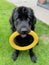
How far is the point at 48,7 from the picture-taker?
6.66 m

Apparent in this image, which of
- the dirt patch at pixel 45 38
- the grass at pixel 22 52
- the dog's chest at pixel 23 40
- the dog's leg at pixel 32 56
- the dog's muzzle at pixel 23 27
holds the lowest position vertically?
the dirt patch at pixel 45 38

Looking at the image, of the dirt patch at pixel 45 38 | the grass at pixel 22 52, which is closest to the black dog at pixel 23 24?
the grass at pixel 22 52

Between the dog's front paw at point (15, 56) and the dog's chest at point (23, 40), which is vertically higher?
the dog's chest at point (23, 40)

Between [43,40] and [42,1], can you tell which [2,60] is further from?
[42,1]

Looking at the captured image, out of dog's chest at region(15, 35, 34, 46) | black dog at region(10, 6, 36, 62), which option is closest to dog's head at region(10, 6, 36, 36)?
black dog at region(10, 6, 36, 62)

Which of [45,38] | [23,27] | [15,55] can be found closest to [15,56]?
[15,55]

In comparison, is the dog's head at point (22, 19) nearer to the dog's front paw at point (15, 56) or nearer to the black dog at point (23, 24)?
the black dog at point (23, 24)

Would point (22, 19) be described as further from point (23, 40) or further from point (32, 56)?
point (32, 56)

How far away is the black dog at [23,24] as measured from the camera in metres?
3.48

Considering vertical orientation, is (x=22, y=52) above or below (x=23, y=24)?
below

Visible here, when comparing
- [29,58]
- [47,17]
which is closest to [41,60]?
[29,58]

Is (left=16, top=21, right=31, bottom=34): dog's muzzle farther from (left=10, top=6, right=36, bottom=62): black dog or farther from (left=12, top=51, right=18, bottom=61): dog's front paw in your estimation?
Answer: (left=12, top=51, right=18, bottom=61): dog's front paw

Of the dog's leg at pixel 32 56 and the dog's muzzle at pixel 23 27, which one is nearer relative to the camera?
the dog's muzzle at pixel 23 27

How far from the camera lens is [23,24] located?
138 inches
